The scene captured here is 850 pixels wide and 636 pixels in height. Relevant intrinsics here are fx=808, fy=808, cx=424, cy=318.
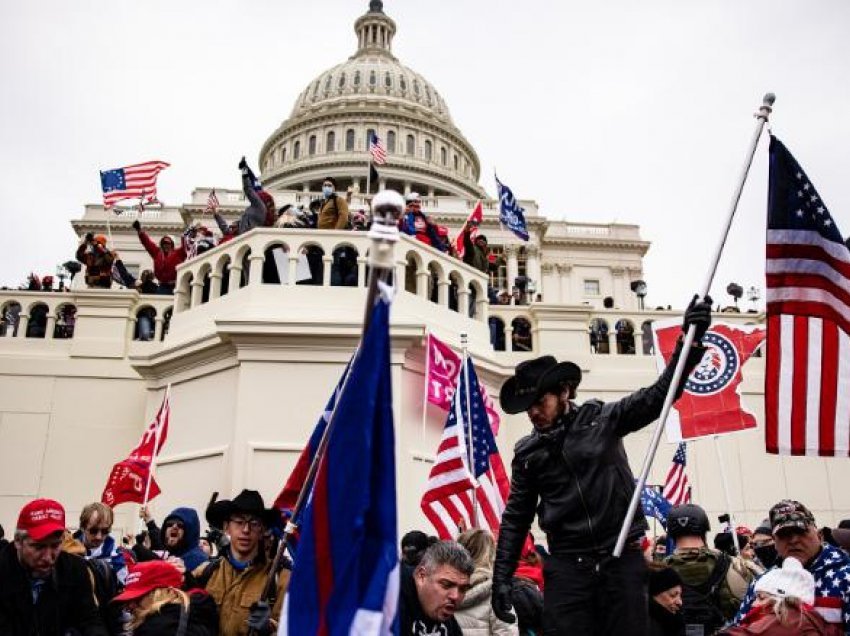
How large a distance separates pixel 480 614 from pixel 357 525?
8.16 feet

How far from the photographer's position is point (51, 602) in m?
4.39

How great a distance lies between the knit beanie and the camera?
373 centimetres

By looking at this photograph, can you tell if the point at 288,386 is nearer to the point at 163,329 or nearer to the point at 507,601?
the point at 163,329

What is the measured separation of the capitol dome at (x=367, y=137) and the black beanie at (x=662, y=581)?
6774 cm

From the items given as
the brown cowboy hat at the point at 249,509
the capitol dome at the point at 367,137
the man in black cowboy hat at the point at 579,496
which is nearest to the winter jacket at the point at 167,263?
the brown cowboy hat at the point at 249,509

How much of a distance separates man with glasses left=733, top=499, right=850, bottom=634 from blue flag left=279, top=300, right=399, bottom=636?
2.30 meters

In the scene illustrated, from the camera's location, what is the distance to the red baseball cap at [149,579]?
418cm

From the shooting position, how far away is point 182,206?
58.9 metres

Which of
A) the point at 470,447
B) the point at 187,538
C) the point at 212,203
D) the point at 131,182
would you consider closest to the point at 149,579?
the point at 187,538

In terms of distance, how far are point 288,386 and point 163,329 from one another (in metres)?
3.72

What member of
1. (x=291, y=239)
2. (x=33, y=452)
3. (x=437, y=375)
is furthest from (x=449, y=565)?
(x=33, y=452)

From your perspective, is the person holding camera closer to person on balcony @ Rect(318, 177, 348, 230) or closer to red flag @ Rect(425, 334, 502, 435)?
person on balcony @ Rect(318, 177, 348, 230)

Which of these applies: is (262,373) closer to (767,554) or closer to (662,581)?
(767,554)

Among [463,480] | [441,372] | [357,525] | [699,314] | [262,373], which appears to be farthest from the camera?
[262,373]
